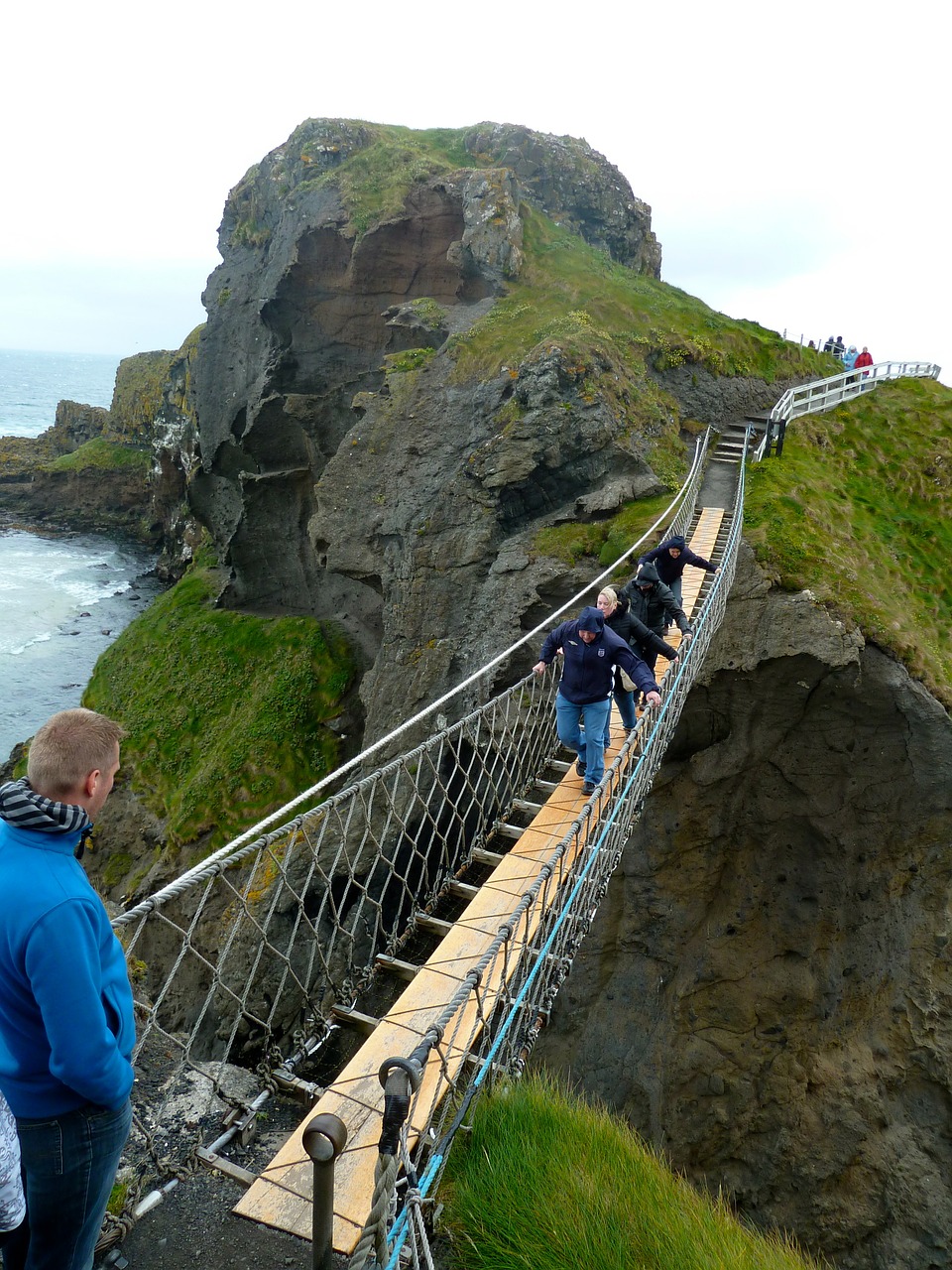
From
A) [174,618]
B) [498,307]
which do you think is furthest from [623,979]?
[174,618]

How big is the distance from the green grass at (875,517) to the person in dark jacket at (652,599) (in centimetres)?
305

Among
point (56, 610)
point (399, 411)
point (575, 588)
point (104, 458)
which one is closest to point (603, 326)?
point (399, 411)

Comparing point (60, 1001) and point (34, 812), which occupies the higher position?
point (34, 812)

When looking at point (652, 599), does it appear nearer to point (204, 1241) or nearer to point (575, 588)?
point (575, 588)

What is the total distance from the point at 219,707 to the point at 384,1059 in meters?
16.3

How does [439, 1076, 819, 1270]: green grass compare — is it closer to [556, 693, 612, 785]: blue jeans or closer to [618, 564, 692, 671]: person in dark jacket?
[556, 693, 612, 785]: blue jeans

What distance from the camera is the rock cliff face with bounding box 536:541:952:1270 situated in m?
9.12

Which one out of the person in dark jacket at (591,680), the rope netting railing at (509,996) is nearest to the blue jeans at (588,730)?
the person in dark jacket at (591,680)

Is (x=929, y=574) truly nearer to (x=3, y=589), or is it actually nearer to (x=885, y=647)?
(x=885, y=647)

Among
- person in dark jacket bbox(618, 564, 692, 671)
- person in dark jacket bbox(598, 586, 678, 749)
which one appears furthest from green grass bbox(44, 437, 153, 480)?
person in dark jacket bbox(598, 586, 678, 749)

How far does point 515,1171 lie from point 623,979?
24.3 feet

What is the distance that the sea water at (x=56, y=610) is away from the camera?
25641mm

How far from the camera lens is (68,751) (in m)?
1.99

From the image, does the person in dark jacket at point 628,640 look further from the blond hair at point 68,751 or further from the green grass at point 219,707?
the green grass at point 219,707
